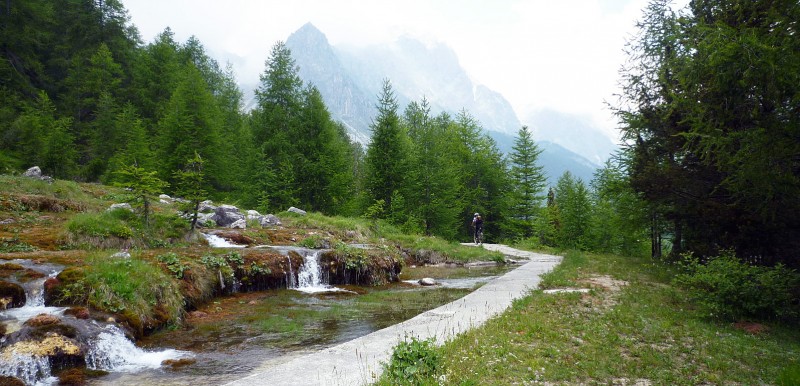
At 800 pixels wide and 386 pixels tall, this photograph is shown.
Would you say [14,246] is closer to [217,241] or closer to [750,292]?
[217,241]

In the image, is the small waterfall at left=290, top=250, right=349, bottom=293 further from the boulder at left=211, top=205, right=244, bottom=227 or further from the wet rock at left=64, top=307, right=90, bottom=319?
the wet rock at left=64, top=307, right=90, bottom=319

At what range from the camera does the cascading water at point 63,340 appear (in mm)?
6565

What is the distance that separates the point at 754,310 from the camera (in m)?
9.34

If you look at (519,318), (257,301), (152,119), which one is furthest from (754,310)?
(152,119)

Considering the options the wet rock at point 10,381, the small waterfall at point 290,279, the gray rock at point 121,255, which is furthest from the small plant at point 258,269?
the wet rock at point 10,381

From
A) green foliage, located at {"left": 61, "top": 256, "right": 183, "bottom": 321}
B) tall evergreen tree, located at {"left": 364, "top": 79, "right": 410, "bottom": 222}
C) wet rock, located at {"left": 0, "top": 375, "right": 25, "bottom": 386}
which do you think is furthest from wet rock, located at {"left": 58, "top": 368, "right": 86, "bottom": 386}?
tall evergreen tree, located at {"left": 364, "top": 79, "right": 410, "bottom": 222}

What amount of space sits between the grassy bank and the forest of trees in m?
3.17

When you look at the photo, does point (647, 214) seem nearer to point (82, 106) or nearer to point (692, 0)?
point (692, 0)

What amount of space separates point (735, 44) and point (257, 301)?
42.9 feet

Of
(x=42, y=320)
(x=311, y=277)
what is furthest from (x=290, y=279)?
(x=42, y=320)

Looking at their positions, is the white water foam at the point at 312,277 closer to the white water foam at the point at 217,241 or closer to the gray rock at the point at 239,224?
the white water foam at the point at 217,241

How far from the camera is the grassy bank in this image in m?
5.68

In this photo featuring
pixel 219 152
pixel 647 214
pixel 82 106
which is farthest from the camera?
pixel 82 106

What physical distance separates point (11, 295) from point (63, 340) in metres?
2.39
